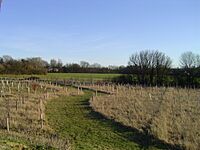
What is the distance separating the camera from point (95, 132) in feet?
65.5

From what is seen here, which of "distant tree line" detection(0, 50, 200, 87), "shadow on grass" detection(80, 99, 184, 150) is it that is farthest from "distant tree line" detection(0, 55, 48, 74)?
"shadow on grass" detection(80, 99, 184, 150)

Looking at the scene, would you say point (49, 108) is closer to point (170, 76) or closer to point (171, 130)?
point (171, 130)

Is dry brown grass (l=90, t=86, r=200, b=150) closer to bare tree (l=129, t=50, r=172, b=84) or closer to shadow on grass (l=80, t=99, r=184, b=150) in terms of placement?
shadow on grass (l=80, t=99, r=184, b=150)

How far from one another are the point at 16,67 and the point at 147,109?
256ft

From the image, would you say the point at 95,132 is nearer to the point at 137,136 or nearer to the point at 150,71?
the point at 137,136

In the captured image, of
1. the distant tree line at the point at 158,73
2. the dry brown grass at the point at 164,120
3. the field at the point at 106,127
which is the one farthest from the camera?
the distant tree line at the point at 158,73

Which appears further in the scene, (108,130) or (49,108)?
(49,108)

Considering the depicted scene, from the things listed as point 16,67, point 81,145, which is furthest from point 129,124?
point 16,67

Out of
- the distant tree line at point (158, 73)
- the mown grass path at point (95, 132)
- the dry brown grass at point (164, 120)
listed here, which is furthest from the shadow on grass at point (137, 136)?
the distant tree line at point (158, 73)

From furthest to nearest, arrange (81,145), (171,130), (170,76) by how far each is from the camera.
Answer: (170,76) < (171,130) < (81,145)

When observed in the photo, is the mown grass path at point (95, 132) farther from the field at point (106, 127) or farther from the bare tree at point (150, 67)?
the bare tree at point (150, 67)

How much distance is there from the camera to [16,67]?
101 m

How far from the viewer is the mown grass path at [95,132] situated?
17116mm

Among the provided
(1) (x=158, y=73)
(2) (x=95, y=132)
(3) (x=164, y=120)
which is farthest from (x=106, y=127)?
(1) (x=158, y=73)
